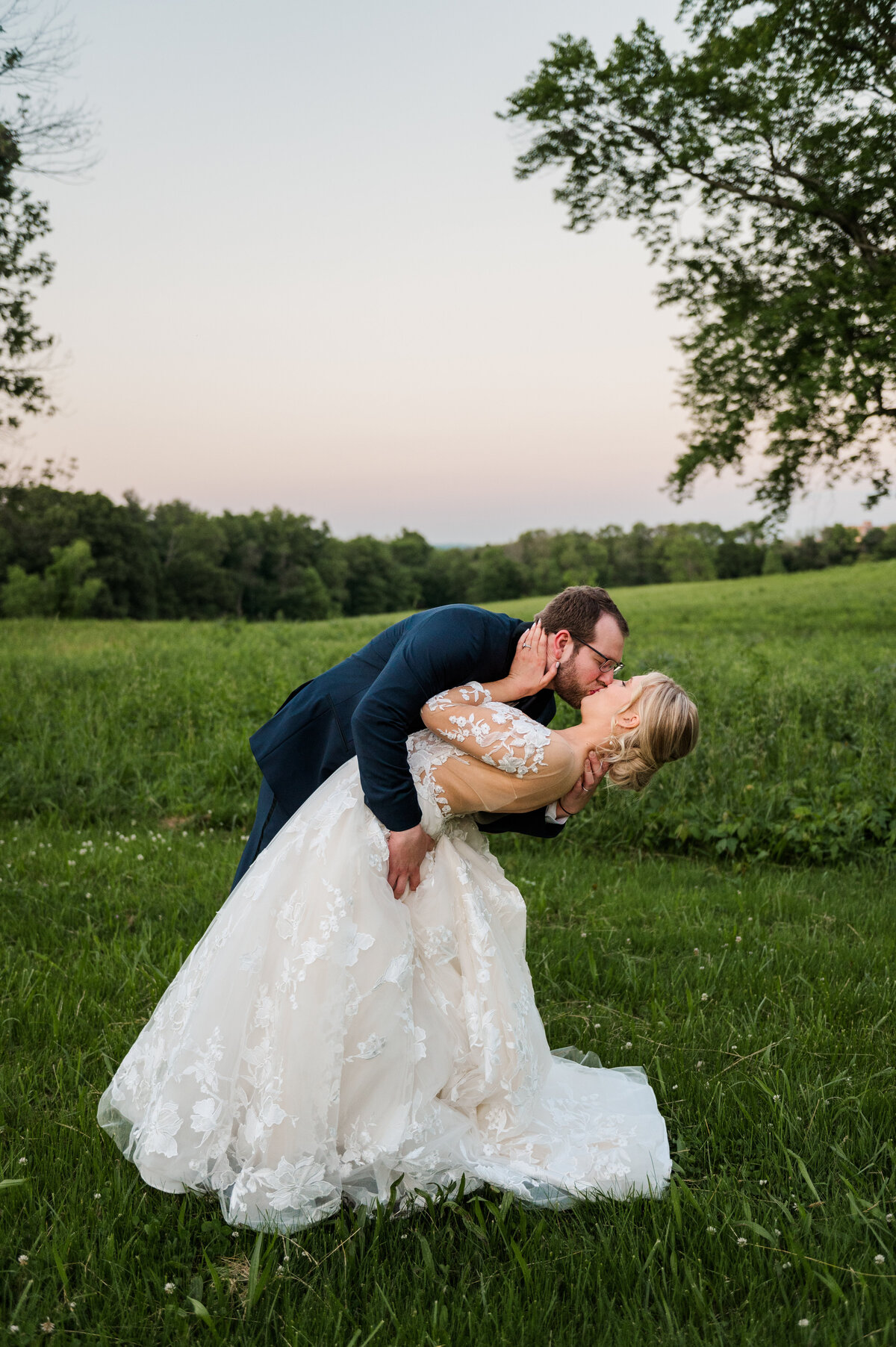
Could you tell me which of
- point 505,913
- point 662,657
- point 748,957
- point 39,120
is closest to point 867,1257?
point 505,913

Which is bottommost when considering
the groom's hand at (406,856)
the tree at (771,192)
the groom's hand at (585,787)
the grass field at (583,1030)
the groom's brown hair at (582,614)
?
the grass field at (583,1030)

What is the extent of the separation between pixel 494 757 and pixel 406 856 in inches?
19.1

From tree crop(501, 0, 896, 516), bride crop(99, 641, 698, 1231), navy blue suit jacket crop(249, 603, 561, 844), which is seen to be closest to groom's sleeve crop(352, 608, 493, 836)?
navy blue suit jacket crop(249, 603, 561, 844)

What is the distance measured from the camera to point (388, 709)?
3.11 metres

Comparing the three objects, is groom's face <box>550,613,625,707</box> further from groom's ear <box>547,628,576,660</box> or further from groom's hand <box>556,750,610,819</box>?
groom's hand <box>556,750,610,819</box>

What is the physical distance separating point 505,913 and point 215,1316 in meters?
1.64

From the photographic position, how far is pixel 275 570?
262ft

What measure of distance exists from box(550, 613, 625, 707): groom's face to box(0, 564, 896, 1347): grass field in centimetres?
177

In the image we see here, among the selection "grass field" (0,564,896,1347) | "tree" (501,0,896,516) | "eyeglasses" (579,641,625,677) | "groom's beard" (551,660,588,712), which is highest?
"tree" (501,0,896,516)

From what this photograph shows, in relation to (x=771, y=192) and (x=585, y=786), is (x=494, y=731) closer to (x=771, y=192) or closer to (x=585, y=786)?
(x=585, y=786)

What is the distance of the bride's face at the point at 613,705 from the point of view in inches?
129

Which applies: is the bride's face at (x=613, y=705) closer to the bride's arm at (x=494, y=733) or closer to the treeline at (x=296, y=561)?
the bride's arm at (x=494, y=733)

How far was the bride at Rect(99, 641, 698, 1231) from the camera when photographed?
3.05 metres

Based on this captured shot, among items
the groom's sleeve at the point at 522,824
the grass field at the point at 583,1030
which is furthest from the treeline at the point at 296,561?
the groom's sleeve at the point at 522,824
